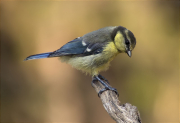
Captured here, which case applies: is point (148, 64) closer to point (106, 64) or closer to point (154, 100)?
point (154, 100)

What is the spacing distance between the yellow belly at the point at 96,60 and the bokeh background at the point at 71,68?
1.15 metres

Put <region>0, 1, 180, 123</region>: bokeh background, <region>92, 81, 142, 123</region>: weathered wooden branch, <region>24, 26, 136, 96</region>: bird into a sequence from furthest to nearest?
1. <region>0, 1, 180, 123</region>: bokeh background
2. <region>24, 26, 136, 96</region>: bird
3. <region>92, 81, 142, 123</region>: weathered wooden branch

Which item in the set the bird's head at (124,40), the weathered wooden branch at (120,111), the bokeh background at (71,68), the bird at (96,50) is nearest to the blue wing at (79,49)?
the bird at (96,50)

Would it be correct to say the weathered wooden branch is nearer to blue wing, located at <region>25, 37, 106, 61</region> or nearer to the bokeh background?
blue wing, located at <region>25, 37, 106, 61</region>

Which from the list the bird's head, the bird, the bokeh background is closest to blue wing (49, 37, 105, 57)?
the bird

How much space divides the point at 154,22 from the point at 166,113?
4.91ft

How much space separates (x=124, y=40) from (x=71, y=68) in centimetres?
151

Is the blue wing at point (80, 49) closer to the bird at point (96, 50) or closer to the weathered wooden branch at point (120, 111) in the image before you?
the bird at point (96, 50)

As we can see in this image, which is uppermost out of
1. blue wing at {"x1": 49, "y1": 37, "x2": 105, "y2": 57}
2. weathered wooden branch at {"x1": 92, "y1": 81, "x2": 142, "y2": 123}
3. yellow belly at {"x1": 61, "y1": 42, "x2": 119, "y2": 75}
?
blue wing at {"x1": 49, "y1": 37, "x2": 105, "y2": 57}

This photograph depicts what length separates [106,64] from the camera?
195cm

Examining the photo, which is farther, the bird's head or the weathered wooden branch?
the bird's head

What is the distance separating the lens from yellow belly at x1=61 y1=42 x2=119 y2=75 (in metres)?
1.87

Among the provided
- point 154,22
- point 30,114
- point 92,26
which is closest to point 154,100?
point 154,22

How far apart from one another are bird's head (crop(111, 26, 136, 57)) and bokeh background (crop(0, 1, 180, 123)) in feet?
4.18
